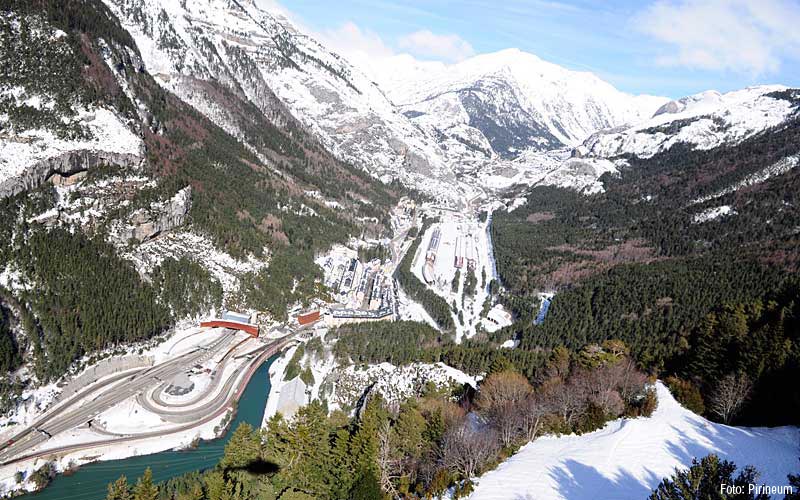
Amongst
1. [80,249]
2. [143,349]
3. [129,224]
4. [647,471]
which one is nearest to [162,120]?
[129,224]

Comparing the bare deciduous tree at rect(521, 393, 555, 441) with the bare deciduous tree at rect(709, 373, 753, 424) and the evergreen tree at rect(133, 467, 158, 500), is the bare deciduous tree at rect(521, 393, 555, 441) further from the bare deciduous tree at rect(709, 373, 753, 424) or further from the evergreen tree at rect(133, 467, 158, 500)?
the evergreen tree at rect(133, 467, 158, 500)

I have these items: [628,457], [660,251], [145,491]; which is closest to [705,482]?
[628,457]

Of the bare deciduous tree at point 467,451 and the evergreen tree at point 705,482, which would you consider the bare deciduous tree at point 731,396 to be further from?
the evergreen tree at point 705,482

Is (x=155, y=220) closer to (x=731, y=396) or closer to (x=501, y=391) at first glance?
(x=501, y=391)

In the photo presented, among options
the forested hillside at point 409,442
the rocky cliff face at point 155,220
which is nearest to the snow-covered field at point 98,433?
the forested hillside at point 409,442

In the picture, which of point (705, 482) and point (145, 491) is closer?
point (705, 482)

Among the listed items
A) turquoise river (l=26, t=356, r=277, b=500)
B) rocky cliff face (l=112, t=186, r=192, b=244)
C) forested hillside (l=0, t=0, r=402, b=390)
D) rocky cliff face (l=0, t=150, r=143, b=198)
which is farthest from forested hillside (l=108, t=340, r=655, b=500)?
rocky cliff face (l=0, t=150, r=143, b=198)

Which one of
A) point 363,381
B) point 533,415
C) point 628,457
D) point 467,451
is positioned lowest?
point 628,457
